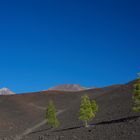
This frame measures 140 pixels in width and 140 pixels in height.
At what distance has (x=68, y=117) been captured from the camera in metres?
105

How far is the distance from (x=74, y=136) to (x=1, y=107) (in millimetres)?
101843

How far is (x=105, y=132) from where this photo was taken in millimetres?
47906

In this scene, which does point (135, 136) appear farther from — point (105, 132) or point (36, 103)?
point (36, 103)

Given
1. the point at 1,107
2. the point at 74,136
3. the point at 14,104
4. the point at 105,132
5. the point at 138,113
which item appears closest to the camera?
the point at 105,132

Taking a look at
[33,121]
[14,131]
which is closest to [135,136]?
[14,131]

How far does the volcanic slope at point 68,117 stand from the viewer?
49031 millimetres

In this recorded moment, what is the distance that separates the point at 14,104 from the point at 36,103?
40.7 ft

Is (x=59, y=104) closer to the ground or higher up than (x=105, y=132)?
higher up

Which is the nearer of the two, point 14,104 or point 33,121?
point 33,121

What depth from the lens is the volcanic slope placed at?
161 feet

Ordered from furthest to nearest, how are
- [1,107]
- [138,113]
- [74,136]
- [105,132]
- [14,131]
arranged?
[1,107], [14,131], [138,113], [74,136], [105,132]

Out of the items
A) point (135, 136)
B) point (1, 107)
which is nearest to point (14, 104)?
point (1, 107)

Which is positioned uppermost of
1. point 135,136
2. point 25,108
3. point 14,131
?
point 25,108

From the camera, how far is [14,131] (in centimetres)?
9719
